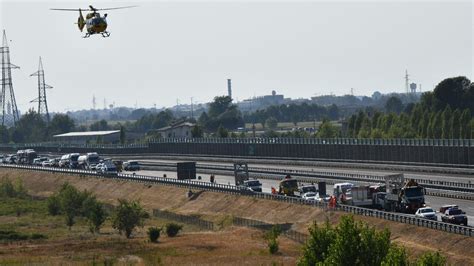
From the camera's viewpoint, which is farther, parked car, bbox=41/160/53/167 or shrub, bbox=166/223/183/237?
parked car, bbox=41/160/53/167

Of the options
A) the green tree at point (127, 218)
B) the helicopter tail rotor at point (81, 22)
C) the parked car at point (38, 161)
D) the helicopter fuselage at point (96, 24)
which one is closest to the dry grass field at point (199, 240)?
the green tree at point (127, 218)

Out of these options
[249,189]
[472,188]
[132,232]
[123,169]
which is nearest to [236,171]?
[249,189]

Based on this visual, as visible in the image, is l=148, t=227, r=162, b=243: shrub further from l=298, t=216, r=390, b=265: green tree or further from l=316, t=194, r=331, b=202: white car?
l=298, t=216, r=390, b=265: green tree

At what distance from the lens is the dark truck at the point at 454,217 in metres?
76.8

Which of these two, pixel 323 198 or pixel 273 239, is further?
pixel 323 198

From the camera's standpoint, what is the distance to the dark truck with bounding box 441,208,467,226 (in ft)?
252

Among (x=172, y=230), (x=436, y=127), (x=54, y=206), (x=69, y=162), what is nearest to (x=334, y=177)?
(x=172, y=230)

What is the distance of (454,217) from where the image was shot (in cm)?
7688

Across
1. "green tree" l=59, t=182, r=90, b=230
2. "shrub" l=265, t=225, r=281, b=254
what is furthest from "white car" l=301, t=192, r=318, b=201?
"green tree" l=59, t=182, r=90, b=230

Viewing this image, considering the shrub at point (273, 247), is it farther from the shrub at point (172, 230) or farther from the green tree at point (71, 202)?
the green tree at point (71, 202)

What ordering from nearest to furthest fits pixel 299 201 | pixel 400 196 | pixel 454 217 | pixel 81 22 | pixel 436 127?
1. pixel 454 217
2. pixel 81 22
3. pixel 400 196
4. pixel 299 201
5. pixel 436 127

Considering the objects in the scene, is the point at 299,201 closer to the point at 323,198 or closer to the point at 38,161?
the point at 323,198

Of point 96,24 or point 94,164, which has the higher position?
point 96,24

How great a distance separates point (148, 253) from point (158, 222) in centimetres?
2583
